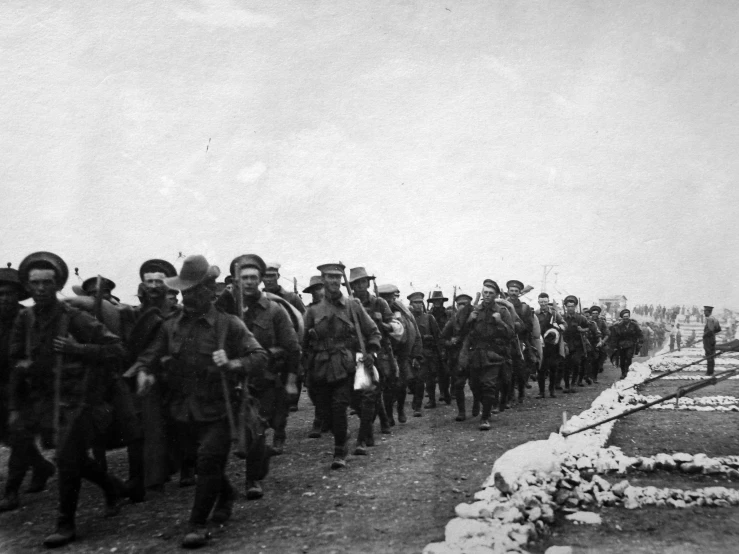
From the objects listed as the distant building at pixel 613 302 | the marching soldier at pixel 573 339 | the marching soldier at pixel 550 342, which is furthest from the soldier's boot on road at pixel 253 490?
the distant building at pixel 613 302

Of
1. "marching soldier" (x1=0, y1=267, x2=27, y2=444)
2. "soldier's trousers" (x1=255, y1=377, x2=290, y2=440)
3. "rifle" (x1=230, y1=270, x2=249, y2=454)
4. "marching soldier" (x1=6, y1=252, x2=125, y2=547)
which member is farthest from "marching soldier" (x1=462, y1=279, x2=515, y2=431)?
"marching soldier" (x1=0, y1=267, x2=27, y2=444)

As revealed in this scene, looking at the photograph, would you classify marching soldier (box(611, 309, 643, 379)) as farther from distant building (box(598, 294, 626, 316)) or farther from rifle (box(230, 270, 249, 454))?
distant building (box(598, 294, 626, 316))

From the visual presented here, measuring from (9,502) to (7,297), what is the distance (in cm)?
193

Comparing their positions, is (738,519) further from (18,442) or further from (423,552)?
(18,442)

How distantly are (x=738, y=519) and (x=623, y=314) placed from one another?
51.5 feet

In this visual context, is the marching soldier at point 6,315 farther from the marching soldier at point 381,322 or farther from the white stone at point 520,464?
the white stone at point 520,464

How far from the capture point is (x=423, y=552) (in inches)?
173

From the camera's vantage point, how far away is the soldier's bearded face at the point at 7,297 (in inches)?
246

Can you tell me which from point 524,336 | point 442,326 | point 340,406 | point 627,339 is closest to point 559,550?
point 340,406

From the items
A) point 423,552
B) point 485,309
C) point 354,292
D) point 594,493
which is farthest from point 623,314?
point 423,552

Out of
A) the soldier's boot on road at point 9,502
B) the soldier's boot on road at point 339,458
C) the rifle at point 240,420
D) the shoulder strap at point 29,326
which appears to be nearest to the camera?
the rifle at point 240,420

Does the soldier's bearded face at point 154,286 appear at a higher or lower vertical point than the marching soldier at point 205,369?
higher

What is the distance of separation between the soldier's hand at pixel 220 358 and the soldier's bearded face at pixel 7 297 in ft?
9.08

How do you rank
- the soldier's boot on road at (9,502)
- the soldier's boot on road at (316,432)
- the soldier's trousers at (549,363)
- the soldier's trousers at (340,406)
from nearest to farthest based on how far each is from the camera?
the soldier's boot on road at (9,502), the soldier's trousers at (340,406), the soldier's boot on road at (316,432), the soldier's trousers at (549,363)
